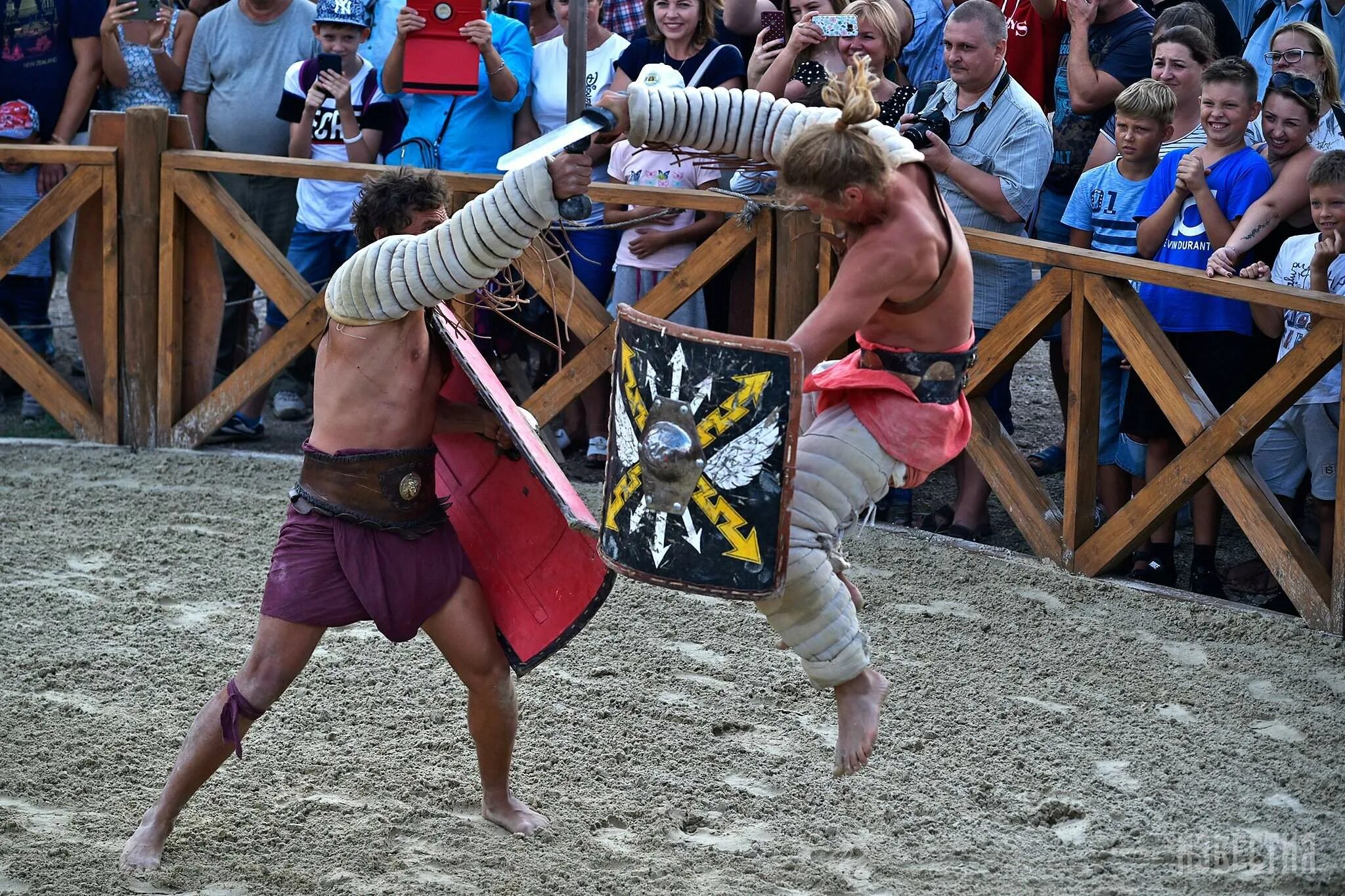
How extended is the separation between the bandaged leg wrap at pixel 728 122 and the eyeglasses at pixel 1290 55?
9.28 ft

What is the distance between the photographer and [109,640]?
5.00 meters

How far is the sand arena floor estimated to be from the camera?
3736mm

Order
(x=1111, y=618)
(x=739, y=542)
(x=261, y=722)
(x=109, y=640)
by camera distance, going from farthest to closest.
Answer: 1. (x=1111, y=618)
2. (x=109, y=640)
3. (x=261, y=722)
4. (x=739, y=542)

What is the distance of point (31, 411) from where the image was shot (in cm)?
752

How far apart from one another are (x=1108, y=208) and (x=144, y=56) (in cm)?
449

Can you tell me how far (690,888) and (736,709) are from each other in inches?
40.7

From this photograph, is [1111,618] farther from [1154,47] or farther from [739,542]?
[739,542]

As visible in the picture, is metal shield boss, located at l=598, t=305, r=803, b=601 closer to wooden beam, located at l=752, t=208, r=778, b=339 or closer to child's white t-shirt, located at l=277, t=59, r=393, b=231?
wooden beam, located at l=752, t=208, r=778, b=339

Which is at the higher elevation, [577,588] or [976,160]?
[976,160]

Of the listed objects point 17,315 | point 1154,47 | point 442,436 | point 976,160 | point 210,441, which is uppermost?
point 1154,47

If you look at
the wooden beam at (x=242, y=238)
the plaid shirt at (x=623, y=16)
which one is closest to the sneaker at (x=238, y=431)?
the wooden beam at (x=242, y=238)

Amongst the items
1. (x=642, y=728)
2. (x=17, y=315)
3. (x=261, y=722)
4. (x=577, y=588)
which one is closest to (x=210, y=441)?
(x=17, y=315)

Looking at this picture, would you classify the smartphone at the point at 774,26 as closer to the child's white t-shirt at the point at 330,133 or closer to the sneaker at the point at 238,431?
the child's white t-shirt at the point at 330,133

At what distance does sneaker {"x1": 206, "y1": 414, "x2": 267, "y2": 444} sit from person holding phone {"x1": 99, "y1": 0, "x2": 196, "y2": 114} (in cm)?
150
